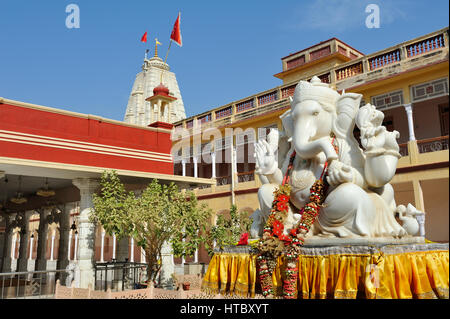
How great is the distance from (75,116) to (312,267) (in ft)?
30.4

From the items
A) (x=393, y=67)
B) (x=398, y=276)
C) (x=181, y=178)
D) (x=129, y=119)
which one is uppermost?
(x=129, y=119)

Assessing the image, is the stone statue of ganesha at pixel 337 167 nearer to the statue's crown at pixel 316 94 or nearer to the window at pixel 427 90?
the statue's crown at pixel 316 94

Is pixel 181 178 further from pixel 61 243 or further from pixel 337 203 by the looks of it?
pixel 337 203

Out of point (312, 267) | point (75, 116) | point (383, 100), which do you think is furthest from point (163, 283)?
point (383, 100)

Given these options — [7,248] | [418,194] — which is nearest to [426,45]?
[418,194]

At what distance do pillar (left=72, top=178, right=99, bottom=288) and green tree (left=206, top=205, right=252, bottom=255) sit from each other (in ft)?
11.8

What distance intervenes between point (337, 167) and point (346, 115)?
113 cm

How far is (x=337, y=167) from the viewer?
5.96 m

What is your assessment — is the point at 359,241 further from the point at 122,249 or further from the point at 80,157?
the point at 122,249

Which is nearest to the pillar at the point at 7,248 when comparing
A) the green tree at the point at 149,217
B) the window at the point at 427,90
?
the green tree at the point at 149,217

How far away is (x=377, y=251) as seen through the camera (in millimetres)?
5027

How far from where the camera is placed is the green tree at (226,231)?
13.3 meters

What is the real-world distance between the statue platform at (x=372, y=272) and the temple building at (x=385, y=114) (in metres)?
4.14

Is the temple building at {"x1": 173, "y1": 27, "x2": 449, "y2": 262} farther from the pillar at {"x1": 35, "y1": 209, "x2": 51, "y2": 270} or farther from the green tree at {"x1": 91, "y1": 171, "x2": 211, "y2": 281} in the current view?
the pillar at {"x1": 35, "y1": 209, "x2": 51, "y2": 270}
